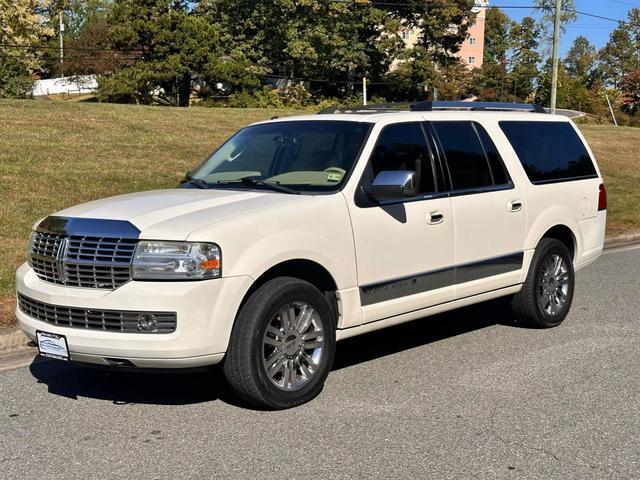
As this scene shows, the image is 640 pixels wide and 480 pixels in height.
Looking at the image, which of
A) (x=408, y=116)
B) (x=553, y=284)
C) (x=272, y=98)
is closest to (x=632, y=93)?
(x=272, y=98)

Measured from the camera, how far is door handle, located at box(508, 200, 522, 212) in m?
6.23

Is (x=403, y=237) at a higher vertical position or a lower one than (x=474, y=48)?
lower

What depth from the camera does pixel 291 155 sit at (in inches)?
222

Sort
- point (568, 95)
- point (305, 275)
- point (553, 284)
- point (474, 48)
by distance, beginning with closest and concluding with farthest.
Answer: point (305, 275)
point (553, 284)
point (568, 95)
point (474, 48)

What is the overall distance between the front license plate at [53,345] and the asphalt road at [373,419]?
415 mm

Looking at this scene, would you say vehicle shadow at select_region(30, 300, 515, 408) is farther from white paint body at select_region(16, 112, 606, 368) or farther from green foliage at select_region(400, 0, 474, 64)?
green foliage at select_region(400, 0, 474, 64)

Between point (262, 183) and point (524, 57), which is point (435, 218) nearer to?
point (262, 183)

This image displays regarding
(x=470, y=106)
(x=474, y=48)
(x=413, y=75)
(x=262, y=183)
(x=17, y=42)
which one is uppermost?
(x=474, y=48)

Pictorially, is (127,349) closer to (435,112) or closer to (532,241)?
(435,112)

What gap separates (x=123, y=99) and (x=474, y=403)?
4164 centimetres

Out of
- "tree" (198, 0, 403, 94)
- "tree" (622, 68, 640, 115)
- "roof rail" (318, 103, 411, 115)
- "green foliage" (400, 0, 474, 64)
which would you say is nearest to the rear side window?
"roof rail" (318, 103, 411, 115)

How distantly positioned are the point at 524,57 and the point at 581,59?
17733mm

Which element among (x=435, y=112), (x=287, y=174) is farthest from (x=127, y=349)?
(x=435, y=112)

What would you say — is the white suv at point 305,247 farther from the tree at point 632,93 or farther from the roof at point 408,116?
the tree at point 632,93
